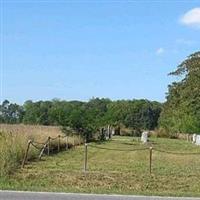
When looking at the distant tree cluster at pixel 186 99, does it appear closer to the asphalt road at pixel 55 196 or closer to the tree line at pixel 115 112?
the tree line at pixel 115 112

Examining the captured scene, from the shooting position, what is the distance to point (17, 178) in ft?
61.9

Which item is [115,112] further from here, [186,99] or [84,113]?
[84,113]

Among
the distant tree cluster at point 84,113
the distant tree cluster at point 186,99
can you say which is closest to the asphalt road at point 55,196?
the distant tree cluster at point 84,113

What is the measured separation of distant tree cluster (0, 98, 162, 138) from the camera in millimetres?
52525

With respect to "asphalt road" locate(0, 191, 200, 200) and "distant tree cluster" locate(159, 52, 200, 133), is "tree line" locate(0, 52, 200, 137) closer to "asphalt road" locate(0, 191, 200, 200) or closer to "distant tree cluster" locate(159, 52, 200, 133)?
"distant tree cluster" locate(159, 52, 200, 133)

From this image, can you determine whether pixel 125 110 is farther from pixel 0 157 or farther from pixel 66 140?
pixel 0 157

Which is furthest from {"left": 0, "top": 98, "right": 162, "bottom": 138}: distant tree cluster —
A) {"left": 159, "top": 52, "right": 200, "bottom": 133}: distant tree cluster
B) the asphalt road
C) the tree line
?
the asphalt road

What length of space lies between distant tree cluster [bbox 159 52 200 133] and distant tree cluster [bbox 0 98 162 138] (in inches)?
350

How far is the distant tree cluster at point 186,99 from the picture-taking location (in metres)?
71.7

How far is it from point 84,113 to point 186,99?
1214 inches

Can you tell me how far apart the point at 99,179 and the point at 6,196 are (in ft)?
20.7

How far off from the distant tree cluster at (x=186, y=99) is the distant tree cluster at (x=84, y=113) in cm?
889

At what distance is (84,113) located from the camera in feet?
185

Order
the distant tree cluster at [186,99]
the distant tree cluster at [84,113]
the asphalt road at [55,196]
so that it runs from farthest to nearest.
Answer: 1. the distant tree cluster at [186,99]
2. the distant tree cluster at [84,113]
3. the asphalt road at [55,196]
